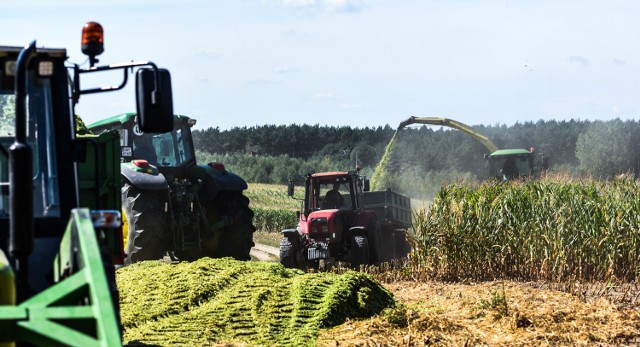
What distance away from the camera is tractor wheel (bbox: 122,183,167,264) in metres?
11.7

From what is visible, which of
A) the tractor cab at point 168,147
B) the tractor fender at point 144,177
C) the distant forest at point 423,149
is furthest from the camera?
the distant forest at point 423,149

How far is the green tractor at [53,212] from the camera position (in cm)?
355

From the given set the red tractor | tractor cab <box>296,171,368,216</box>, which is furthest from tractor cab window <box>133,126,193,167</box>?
tractor cab <box>296,171,368,216</box>

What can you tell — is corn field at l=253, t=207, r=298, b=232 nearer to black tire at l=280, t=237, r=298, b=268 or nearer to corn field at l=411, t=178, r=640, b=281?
black tire at l=280, t=237, r=298, b=268

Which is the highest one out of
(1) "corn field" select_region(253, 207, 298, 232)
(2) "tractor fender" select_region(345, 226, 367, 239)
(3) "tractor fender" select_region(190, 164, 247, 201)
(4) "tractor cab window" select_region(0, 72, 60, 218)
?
(4) "tractor cab window" select_region(0, 72, 60, 218)

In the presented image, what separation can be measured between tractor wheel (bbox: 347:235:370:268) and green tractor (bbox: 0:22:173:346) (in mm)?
8939

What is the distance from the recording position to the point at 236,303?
26.4 ft

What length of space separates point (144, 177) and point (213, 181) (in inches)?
51.2

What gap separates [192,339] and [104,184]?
1.37 m

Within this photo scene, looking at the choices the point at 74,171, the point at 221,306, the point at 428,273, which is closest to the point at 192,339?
the point at 221,306

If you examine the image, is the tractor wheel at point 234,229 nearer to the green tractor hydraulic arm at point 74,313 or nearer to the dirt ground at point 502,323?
the dirt ground at point 502,323

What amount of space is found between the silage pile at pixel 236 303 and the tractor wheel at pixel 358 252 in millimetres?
5609

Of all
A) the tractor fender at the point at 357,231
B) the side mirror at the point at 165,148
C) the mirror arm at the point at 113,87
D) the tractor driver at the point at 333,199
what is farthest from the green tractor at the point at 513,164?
the mirror arm at the point at 113,87

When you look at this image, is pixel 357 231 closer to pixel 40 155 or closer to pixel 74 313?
pixel 40 155
